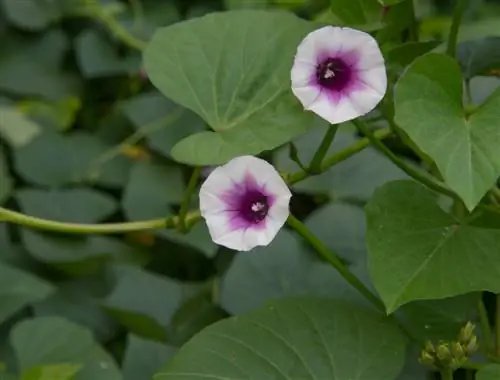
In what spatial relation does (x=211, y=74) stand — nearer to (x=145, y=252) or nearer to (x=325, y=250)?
(x=325, y=250)

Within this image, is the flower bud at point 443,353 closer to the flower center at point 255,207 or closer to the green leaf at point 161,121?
the flower center at point 255,207

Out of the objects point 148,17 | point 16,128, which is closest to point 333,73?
point 16,128

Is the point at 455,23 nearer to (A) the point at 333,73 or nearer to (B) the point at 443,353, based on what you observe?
(A) the point at 333,73

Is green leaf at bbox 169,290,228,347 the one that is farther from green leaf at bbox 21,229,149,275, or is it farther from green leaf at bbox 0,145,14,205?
green leaf at bbox 0,145,14,205

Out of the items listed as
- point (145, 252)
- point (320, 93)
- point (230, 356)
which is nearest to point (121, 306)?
point (145, 252)

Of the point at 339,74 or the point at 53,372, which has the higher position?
the point at 339,74

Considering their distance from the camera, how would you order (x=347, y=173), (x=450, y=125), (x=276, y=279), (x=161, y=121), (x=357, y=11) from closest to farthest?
1. (x=450, y=125)
2. (x=357, y=11)
3. (x=276, y=279)
4. (x=347, y=173)
5. (x=161, y=121)

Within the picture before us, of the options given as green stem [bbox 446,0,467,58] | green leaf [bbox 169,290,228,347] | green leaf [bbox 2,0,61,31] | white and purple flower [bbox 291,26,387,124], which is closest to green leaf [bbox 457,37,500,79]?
green stem [bbox 446,0,467,58]
